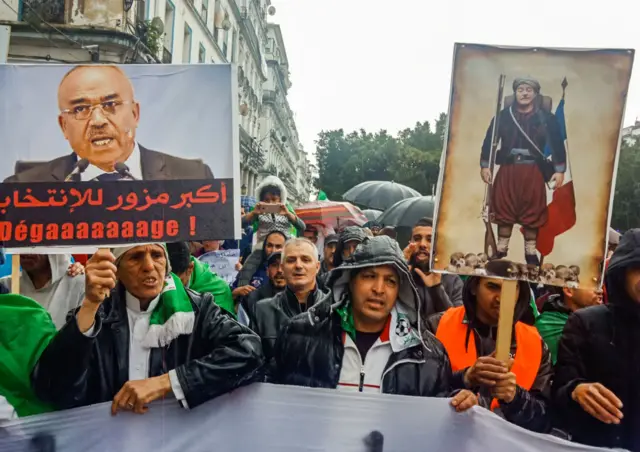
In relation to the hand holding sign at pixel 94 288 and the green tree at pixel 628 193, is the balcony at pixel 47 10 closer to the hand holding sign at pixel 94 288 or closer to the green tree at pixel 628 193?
the hand holding sign at pixel 94 288

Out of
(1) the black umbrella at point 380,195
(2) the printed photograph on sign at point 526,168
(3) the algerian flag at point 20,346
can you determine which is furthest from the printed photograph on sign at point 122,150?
(1) the black umbrella at point 380,195

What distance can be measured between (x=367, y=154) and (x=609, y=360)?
45207 mm

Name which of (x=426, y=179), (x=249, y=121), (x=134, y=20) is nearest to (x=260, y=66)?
(x=249, y=121)

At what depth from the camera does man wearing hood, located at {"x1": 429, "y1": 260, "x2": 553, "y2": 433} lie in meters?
2.23

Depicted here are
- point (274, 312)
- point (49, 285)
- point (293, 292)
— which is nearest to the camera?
point (49, 285)

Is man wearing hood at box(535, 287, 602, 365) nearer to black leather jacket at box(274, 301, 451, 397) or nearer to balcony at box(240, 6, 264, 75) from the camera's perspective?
black leather jacket at box(274, 301, 451, 397)

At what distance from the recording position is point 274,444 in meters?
2.48

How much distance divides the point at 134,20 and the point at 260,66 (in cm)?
2873

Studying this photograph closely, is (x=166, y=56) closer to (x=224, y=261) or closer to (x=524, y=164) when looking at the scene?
(x=224, y=261)

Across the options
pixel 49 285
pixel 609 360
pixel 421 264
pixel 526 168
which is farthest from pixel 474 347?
pixel 49 285

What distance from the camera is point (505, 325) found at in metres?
2.24

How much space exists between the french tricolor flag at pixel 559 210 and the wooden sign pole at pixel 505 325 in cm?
24

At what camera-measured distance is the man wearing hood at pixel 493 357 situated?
2234mm

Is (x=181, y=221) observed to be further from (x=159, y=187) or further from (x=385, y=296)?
(x=385, y=296)
